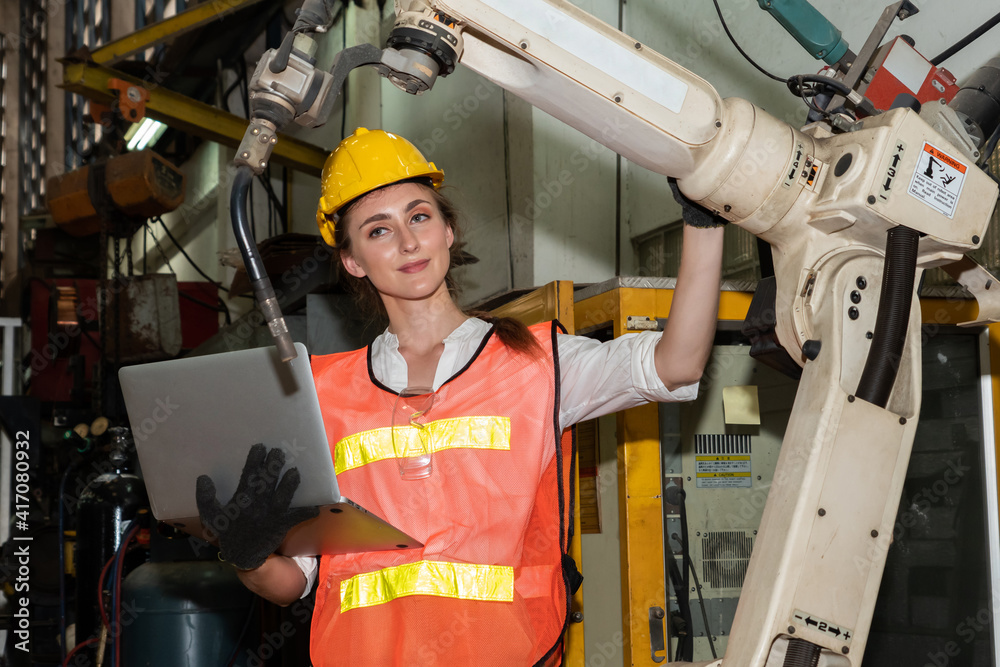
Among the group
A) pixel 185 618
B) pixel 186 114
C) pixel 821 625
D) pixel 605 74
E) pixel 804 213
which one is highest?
pixel 186 114

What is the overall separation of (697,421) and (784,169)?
4.24 ft

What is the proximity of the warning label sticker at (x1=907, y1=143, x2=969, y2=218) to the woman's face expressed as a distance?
97 centimetres

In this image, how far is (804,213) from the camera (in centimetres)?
132

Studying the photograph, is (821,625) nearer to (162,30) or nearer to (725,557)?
(725,557)

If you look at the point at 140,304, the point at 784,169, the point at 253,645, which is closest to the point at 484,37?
the point at 784,169

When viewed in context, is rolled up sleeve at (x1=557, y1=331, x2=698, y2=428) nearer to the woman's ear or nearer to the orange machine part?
the woman's ear

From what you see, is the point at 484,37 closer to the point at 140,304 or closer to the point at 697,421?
the point at 697,421

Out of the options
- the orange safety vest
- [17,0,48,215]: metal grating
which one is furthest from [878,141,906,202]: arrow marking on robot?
[17,0,48,215]: metal grating

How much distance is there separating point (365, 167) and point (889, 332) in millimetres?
1157

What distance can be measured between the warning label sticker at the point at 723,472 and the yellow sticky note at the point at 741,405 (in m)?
0.12

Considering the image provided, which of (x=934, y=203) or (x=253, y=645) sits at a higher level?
(x=934, y=203)

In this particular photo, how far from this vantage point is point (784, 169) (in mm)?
1301

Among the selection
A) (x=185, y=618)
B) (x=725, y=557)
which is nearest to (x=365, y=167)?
(x=725, y=557)

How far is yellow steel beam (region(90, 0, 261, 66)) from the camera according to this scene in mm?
5652
